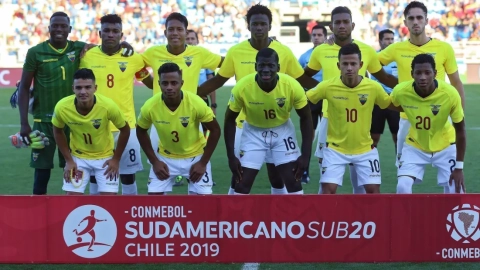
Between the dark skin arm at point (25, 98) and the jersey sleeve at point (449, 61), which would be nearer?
the dark skin arm at point (25, 98)

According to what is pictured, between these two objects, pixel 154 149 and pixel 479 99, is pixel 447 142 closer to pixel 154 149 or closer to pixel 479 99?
pixel 154 149

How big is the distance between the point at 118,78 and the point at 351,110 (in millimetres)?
2406

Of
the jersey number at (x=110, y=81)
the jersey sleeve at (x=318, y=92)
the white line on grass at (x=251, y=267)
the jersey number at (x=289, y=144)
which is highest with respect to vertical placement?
the jersey number at (x=110, y=81)

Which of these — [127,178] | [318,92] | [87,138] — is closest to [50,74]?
[87,138]

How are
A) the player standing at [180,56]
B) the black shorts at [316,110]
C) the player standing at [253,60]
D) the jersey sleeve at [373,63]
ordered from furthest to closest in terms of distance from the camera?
the black shorts at [316,110] < the jersey sleeve at [373,63] < the player standing at [180,56] < the player standing at [253,60]

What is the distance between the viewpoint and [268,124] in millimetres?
7414

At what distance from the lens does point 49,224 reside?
18.5ft

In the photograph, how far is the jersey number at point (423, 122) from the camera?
7.35m

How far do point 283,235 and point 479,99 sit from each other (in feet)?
54.2

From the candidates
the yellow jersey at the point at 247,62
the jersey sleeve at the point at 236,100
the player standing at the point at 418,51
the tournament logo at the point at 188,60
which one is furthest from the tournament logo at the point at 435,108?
the tournament logo at the point at 188,60

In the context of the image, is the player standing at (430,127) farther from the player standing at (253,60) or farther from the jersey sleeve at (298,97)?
the player standing at (253,60)

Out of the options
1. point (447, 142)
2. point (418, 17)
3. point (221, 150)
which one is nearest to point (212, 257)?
point (447, 142)

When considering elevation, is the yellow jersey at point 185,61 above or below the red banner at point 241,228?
above

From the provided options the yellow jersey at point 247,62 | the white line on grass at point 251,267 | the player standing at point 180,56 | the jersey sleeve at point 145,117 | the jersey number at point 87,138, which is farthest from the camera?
the player standing at point 180,56
